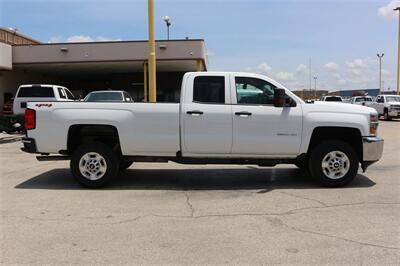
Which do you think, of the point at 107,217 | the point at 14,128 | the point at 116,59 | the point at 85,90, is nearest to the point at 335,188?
the point at 107,217

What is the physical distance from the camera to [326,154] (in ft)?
26.0

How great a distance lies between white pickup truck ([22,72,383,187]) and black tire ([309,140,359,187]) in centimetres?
2

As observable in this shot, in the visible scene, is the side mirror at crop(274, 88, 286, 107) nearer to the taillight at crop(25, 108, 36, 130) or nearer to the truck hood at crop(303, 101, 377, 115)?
the truck hood at crop(303, 101, 377, 115)

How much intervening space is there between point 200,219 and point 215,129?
7.20ft

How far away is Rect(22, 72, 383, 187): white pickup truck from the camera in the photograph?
7781mm

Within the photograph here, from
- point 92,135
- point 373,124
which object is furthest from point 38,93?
point 373,124

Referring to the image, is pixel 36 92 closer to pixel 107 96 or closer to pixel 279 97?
pixel 107 96

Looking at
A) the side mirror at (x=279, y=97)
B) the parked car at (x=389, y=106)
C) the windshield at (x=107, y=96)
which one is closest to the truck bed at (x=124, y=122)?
the side mirror at (x=279, y=97)

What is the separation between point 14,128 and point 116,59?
40.1ft

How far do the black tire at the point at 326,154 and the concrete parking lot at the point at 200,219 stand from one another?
0.20 metres

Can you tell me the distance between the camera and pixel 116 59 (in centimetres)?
2652

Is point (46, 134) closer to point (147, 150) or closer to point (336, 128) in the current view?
point (147, 150)

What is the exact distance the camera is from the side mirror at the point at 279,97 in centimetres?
769

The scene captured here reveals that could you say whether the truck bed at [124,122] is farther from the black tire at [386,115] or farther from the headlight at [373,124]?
the black tire at [386,115]
